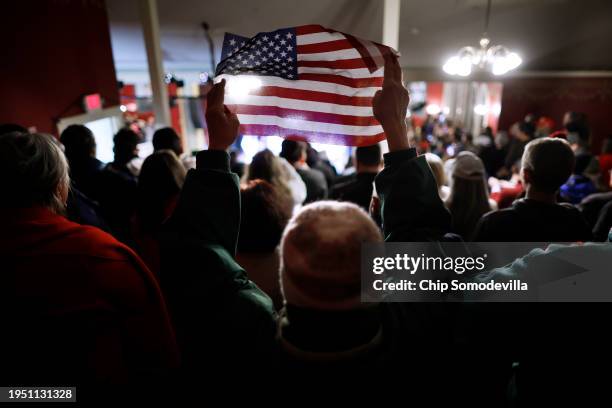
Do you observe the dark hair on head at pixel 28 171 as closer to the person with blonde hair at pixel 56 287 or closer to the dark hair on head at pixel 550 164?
the person with blonde hair at pixel 56 287

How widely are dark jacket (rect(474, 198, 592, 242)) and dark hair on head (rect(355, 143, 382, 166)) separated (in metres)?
1.42

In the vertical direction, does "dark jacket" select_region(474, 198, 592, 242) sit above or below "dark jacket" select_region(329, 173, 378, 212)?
above

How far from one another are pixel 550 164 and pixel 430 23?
7.05 meters

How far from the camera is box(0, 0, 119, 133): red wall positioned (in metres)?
4.21

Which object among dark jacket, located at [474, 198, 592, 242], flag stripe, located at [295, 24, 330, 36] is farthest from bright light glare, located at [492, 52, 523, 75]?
flag stripe, located at [295, 24, 330, 36]

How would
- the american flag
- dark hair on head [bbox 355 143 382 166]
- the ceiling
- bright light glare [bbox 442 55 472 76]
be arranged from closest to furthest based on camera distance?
the american flag < dark hair on head [bbox 355 143 382 166] < bright light glare [bbox 442 55 472 76] < the ceiling

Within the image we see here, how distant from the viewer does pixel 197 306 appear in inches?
45.9

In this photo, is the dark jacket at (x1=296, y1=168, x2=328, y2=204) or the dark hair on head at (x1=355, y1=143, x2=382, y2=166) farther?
the dark jacket at (x1=296, y1=168, x2=328, y2=204)

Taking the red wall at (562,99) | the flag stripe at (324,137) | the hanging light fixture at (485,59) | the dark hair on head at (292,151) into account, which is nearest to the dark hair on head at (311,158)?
the dark hair on head at (292,151)

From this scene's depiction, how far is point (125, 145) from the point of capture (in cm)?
357

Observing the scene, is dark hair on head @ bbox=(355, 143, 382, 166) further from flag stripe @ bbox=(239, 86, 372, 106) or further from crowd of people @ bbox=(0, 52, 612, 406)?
crowd of people @ bbox=(0, 52, 612, 406)

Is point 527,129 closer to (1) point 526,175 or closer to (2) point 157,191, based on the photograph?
(1) point 526,175

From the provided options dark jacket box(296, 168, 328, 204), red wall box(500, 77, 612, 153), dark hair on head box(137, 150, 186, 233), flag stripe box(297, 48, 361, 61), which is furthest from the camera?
red wall box(500, 77, 612, 153)

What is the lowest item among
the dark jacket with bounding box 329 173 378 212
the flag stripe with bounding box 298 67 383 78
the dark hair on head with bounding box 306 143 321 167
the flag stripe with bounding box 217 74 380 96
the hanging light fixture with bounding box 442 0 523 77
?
the dark hair on head with bounding box 306 143 321 167
